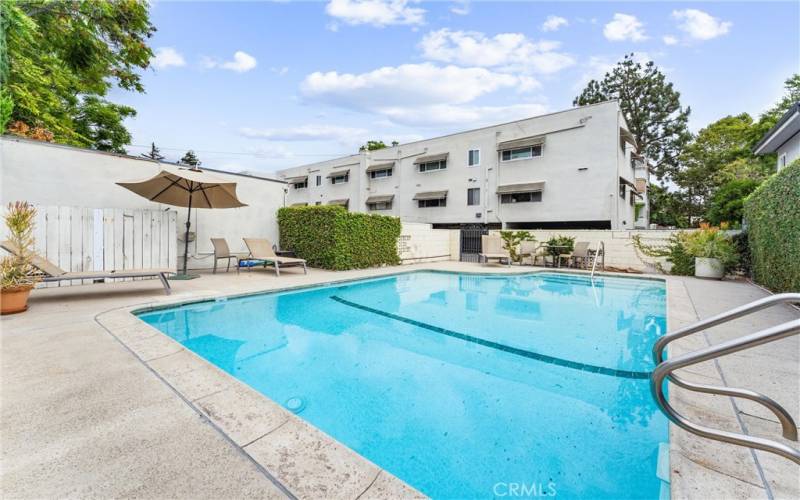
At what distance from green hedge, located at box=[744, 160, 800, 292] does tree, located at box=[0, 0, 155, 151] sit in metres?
15.5

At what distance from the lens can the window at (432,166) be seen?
77.8 feet

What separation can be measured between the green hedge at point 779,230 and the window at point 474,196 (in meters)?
14.3

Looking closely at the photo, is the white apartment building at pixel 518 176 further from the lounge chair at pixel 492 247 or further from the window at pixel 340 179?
the lounge chair at pixel 492 247

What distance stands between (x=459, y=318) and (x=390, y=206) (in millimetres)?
21564

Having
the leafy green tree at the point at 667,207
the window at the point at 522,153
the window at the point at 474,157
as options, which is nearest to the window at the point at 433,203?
the window at the point at 474,157

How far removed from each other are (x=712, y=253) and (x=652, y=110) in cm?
2393

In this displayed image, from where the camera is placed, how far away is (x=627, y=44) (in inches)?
1052

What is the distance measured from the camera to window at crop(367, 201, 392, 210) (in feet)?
87.1

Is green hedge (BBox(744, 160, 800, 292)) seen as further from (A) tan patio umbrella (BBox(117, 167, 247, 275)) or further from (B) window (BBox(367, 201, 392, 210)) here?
(B) window (BBox(367, 201, 392, 210))

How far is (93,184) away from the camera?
25.6 ft

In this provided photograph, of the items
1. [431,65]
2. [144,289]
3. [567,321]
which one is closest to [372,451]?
[567,321]

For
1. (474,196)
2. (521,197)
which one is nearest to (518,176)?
(521,197)

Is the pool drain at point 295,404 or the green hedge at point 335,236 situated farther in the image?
the green hedge at point 335,236

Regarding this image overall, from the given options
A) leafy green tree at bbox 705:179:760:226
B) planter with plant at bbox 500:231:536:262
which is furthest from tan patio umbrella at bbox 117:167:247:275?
leafy green tree at bbox 705:179:760:226
